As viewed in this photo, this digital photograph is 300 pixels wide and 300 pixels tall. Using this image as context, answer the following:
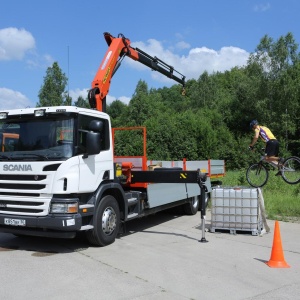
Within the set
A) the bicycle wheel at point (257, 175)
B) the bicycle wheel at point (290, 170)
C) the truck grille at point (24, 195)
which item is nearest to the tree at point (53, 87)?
the bicycle wheel at point (257, 175)

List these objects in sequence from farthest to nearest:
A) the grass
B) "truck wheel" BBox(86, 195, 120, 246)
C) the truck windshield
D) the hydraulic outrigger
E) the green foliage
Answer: the green foliage < the grass < the hydraulic outrigger < "truck wheel" BBox(86, 195, 120, 246) < the truck windshield

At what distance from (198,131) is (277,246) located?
33039 millimetres

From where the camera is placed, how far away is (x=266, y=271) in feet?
21.7

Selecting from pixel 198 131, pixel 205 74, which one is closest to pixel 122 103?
pixel 205 74

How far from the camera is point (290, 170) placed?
1170 centimetres

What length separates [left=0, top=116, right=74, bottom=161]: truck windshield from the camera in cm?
747

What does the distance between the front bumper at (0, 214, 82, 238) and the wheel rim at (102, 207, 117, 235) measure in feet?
2.82

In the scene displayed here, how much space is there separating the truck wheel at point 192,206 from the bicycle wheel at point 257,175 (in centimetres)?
193

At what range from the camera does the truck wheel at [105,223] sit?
311 inches

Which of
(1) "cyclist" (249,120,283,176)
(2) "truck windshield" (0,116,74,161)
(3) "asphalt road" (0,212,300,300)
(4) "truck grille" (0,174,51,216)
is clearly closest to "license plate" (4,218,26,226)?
(4) "truck grille" (0,174,51,216)

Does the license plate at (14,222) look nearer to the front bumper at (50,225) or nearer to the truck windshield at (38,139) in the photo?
the front bumper at (50,225)

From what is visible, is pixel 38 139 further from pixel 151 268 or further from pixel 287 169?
pixel 287 169

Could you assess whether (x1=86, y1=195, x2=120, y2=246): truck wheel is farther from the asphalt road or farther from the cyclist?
the cyclist

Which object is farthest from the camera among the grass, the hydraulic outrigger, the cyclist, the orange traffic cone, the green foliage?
the green foliage
